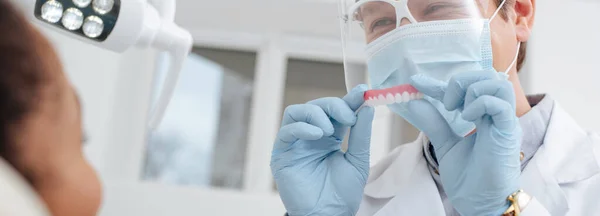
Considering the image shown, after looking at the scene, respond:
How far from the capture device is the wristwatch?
0.80m

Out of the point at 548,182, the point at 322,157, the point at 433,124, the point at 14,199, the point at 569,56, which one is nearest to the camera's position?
the point at 14,199

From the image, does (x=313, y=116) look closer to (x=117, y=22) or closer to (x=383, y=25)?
(x=383, y=25)

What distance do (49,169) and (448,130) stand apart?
0.68m

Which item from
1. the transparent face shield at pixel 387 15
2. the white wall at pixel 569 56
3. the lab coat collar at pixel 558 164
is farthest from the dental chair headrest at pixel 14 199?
the white wall at pixel 569 56

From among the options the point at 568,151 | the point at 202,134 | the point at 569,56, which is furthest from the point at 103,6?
the point at 569,56

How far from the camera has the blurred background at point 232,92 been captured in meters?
2.28

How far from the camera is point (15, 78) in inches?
14.1

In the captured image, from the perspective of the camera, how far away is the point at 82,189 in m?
0.41

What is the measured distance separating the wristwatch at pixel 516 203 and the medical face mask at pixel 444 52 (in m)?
0.13

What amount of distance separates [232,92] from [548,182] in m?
1.99

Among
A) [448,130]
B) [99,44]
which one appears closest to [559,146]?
[448,130]

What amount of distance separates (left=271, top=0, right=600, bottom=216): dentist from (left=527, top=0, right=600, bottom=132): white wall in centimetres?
125

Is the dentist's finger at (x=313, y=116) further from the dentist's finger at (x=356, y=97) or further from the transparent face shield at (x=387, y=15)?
the transparent face shield at (x=387, y=15)

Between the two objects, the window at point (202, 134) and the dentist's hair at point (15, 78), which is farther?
the window at point (202, 134)
